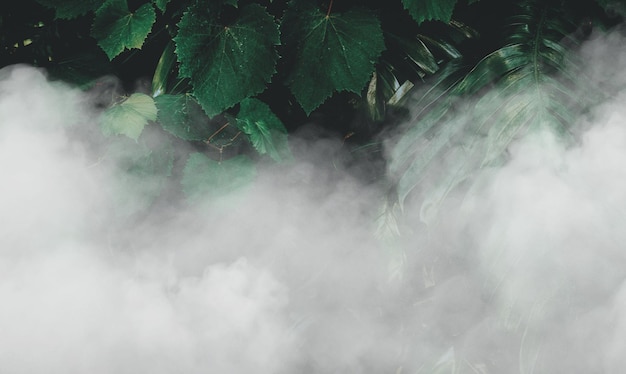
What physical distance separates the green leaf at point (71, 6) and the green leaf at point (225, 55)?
222mm

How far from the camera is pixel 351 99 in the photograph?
1341 mm

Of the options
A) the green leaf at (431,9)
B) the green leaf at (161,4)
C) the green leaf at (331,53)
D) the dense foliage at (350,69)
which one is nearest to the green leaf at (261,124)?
the dense foliage at (350,69)

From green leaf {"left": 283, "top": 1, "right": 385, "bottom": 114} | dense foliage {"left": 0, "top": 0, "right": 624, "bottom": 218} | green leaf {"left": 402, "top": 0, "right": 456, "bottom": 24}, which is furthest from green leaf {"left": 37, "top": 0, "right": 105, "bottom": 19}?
green leaf {"left": 402, "top": 0, "right": 456, "bottom": 24}

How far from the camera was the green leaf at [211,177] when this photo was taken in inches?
48.0

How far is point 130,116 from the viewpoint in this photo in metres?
1.22

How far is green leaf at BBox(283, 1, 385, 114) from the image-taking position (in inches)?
45.4

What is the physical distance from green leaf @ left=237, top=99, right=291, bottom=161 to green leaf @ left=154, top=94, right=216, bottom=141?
8 cm

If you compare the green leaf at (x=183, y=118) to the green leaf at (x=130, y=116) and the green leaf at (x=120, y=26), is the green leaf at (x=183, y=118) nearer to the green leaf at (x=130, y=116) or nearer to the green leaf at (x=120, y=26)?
the green leaf at (x=130, y=116)

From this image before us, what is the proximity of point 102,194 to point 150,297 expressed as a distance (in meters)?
0.25

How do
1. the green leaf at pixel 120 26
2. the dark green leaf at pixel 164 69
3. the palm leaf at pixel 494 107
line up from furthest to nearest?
the dark green leaf at pixel 164 69
the green leaf at pixel 120 26
the palm leaf at pixel 494 107

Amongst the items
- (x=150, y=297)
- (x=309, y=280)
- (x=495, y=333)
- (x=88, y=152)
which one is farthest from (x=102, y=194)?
(x=495, y=333)

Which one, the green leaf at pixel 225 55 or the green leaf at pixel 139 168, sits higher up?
the green leaf at pixel 225 55

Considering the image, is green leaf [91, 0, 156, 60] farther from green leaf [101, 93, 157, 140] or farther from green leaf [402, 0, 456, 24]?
green leaf [402, 0, 456, 24]

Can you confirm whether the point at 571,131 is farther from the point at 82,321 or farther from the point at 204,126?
the point at 82,321
